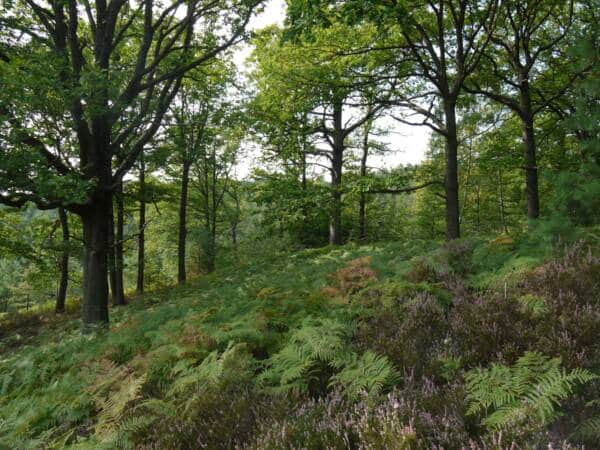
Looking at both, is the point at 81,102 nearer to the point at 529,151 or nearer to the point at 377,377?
the point at 377,377

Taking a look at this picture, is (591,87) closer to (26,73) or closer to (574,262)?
(574,262)

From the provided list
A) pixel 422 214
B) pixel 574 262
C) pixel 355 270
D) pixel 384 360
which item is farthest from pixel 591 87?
pixel 422 214

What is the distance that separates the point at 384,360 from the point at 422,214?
30.4 metres

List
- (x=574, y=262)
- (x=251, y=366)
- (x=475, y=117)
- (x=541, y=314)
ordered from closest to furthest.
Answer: (x=541, y=314) < (x=251, y=366) < (x=574, y=262) < (x=475, y=117)

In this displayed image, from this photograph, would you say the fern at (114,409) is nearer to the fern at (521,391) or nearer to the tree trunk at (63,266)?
the fern at (521,391)

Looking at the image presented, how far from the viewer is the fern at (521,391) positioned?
2.21 meters

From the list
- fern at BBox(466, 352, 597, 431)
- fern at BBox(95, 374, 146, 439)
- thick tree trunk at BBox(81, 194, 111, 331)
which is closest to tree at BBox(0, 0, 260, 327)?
thick tree trunk at BBox(81, 194, 111, 331)

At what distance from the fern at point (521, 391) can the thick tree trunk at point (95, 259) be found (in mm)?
10606

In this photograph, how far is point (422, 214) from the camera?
3164 centimetres

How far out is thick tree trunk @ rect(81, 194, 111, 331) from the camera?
1054 centimetres

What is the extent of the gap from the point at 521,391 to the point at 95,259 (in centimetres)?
1099

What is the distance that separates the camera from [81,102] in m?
9.70

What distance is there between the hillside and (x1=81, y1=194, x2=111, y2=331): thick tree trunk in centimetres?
450

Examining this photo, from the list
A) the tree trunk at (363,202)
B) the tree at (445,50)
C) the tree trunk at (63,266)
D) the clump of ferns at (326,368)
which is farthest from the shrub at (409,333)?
the tree trunk at (363,202)
